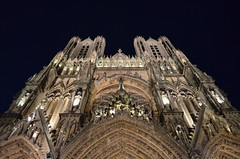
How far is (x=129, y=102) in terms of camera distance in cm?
1272

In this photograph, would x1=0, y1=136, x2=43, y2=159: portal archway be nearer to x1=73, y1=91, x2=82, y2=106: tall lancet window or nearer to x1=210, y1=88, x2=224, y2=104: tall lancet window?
x1=73, y1=91, x2=82, y2=106: tall lancet window

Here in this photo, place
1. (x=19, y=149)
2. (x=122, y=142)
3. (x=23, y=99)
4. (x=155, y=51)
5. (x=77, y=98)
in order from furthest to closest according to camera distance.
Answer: (x=155, y=51)
(x=77, y=98)
(x=23, y=99)
(x=122, y=142)
(x=19, y=149)

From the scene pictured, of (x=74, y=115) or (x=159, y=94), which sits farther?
(x=159, y=94)

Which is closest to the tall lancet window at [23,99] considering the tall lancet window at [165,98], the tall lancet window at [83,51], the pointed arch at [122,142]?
the pointed arch at [122,142]

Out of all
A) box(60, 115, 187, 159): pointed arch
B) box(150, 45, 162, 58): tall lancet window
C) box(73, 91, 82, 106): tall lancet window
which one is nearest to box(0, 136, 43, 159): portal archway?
box(60, 115, 187, 159): pointed arch

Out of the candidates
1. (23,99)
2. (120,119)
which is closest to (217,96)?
(120,119)

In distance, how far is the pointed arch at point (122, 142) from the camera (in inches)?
373

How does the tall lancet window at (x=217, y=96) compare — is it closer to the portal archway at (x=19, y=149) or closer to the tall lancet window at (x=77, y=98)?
the tall lancet window at (x=77, y=98)

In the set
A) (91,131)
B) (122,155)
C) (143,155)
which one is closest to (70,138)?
(91,131)

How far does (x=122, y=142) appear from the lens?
1117 centimetres

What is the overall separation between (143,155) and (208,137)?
11.1 feet

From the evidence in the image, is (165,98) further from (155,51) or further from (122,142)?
(155,51)

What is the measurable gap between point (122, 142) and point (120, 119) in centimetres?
129

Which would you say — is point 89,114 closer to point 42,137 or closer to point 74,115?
point 74,115
